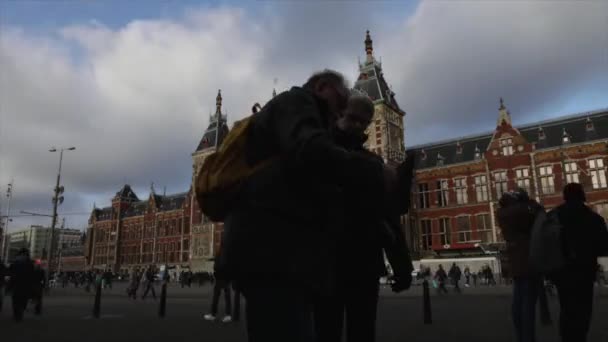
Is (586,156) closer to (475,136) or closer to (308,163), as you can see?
(475,136)

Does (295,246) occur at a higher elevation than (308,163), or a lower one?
lower

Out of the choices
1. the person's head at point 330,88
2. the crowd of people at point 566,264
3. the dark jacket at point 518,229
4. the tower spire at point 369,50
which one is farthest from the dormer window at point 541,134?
the person's head at point 330,88

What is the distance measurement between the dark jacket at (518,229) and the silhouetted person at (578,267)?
49 cm

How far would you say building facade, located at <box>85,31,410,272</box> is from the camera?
48969mm

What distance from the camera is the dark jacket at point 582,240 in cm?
489

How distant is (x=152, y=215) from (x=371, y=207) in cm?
7804

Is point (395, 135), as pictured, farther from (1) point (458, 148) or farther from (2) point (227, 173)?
(2) point (227, 173)

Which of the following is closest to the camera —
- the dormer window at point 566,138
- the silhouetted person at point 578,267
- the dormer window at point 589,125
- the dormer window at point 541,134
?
the silhouetted person at point 578,267

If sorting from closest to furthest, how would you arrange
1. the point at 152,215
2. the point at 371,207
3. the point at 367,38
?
the point at 371,207 < the point at 367,38 < the point at 152,215

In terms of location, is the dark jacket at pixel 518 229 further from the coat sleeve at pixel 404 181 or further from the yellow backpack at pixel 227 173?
the yellow backpack at pixel 227 173

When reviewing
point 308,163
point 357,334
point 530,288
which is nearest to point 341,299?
point 357,334

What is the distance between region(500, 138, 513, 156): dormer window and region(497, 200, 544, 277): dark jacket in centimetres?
4055

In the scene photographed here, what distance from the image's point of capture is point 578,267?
4.88 m

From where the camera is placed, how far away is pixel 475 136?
47344mm
